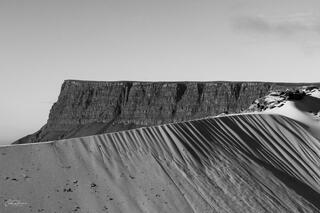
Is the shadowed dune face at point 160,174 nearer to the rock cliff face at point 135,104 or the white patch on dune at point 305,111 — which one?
the white patch on dune at point 305,111

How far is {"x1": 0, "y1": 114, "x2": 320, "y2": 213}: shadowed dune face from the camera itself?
1121 inches

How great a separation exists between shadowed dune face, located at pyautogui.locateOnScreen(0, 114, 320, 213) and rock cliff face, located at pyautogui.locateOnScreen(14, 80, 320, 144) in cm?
7245

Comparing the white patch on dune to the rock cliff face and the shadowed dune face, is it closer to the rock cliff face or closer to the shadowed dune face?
the shadowed dune face

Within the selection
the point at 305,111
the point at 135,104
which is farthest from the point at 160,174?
the point at 135,104

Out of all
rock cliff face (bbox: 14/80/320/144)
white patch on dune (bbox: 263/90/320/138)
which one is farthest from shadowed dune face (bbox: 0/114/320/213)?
rock cliff face (bbox: 14/80/320/144)

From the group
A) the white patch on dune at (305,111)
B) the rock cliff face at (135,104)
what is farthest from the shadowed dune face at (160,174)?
the rock cliff face at (135,104)

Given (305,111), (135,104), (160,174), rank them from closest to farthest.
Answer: (160,174) → (305,111) → (135,104)

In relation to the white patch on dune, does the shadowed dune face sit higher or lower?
higher

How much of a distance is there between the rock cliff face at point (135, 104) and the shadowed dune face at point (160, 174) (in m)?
72.4

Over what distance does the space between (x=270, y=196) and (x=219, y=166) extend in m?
3.65

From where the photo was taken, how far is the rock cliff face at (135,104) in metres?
116

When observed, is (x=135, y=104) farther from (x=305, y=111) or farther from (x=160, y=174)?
(x=160, y=174)

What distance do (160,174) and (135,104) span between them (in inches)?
3695

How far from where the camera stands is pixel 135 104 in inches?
4961
